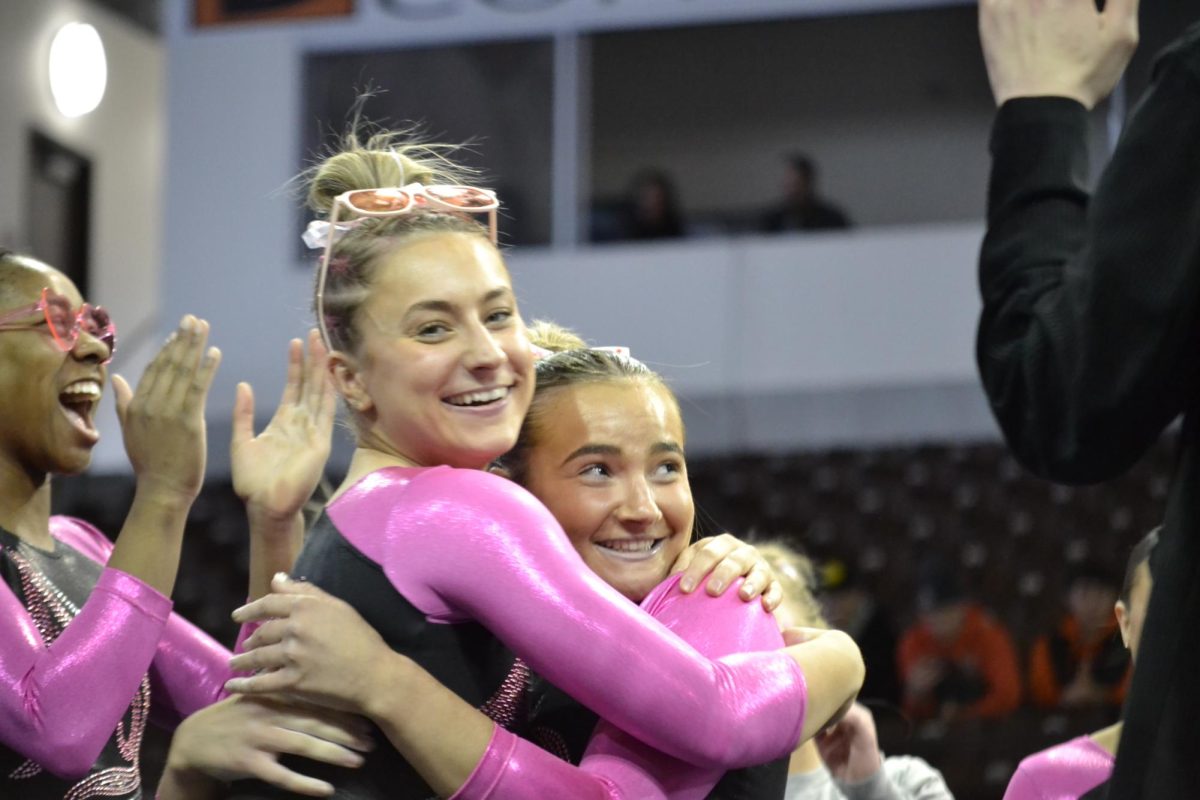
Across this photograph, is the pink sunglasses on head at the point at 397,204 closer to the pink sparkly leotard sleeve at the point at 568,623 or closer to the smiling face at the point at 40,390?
the pink sparkly leotard sleeve at the point at 568,623

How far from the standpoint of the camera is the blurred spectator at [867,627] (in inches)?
193

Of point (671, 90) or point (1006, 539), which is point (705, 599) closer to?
point (1006, 539)

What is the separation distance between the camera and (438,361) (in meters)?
1.51

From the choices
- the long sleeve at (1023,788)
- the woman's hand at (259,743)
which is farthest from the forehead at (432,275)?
the long sleeve at (1023,788)

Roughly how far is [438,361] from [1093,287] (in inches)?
28.0

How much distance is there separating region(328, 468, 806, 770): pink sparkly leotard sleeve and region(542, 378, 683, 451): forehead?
238mm

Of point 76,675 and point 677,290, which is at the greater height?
point 677,290

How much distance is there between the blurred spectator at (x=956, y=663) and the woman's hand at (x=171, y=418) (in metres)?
3.69

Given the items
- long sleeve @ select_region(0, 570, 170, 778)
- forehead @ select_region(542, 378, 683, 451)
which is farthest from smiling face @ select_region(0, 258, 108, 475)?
forehead @ select_region(542, 378, 683, 451)

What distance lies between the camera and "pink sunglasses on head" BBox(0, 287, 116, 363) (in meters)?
1.96

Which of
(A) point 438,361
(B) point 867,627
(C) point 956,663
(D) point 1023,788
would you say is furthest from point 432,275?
(C) point 956,663

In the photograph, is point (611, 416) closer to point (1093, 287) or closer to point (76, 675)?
point (76, 675)

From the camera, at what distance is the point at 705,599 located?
1.51 m

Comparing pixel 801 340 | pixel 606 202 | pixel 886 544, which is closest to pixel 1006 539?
pixel 886 544
